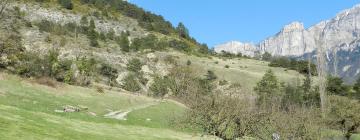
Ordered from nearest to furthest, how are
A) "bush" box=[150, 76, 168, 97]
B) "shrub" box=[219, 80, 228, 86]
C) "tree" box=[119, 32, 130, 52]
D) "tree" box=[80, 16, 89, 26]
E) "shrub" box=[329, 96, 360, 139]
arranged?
1. "shrub" box=[329, 96, 360, 139]
2. "bush" box=[150, 76, 168, 97]
3. "shrub" box=[219, 80, 228, 86]
4. "tree" box=[119, 32, 130, 52]
5. "tree" box=[80, 16, 89, 26]

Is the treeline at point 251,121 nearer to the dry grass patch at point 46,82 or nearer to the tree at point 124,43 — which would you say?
the dry grass patch at point 46,82

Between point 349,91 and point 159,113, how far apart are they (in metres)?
78.5

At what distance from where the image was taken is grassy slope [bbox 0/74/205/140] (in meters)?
29.5

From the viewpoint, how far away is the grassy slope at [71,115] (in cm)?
2950

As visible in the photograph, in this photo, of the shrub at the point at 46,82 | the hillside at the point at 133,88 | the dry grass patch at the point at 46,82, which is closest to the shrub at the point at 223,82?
the hillside at the point at 133,88

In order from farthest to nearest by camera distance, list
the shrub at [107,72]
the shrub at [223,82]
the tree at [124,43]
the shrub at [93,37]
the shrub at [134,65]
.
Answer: the tree at [124,43]
the shrub at [93,37]
the shrub at [223,82]
the shrub at [134,65]
the shrub at [107,72]

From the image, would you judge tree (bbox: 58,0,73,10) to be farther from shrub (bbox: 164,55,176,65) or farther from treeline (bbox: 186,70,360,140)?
treeline (bbox: 186,70,360,140)

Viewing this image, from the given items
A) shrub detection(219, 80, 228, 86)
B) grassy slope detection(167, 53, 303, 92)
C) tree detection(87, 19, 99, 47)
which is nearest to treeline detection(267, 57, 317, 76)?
grassy slope detection(167, 53, 303, 92)

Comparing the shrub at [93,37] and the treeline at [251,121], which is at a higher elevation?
the shrub at [93,37]

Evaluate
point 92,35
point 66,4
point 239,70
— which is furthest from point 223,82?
point 66,4

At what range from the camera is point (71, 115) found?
48.7 meters

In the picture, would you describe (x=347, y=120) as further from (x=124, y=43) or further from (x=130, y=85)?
(x=124, y=43)

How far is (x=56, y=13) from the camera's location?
560ft

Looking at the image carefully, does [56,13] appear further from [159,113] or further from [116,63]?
[159,113]
